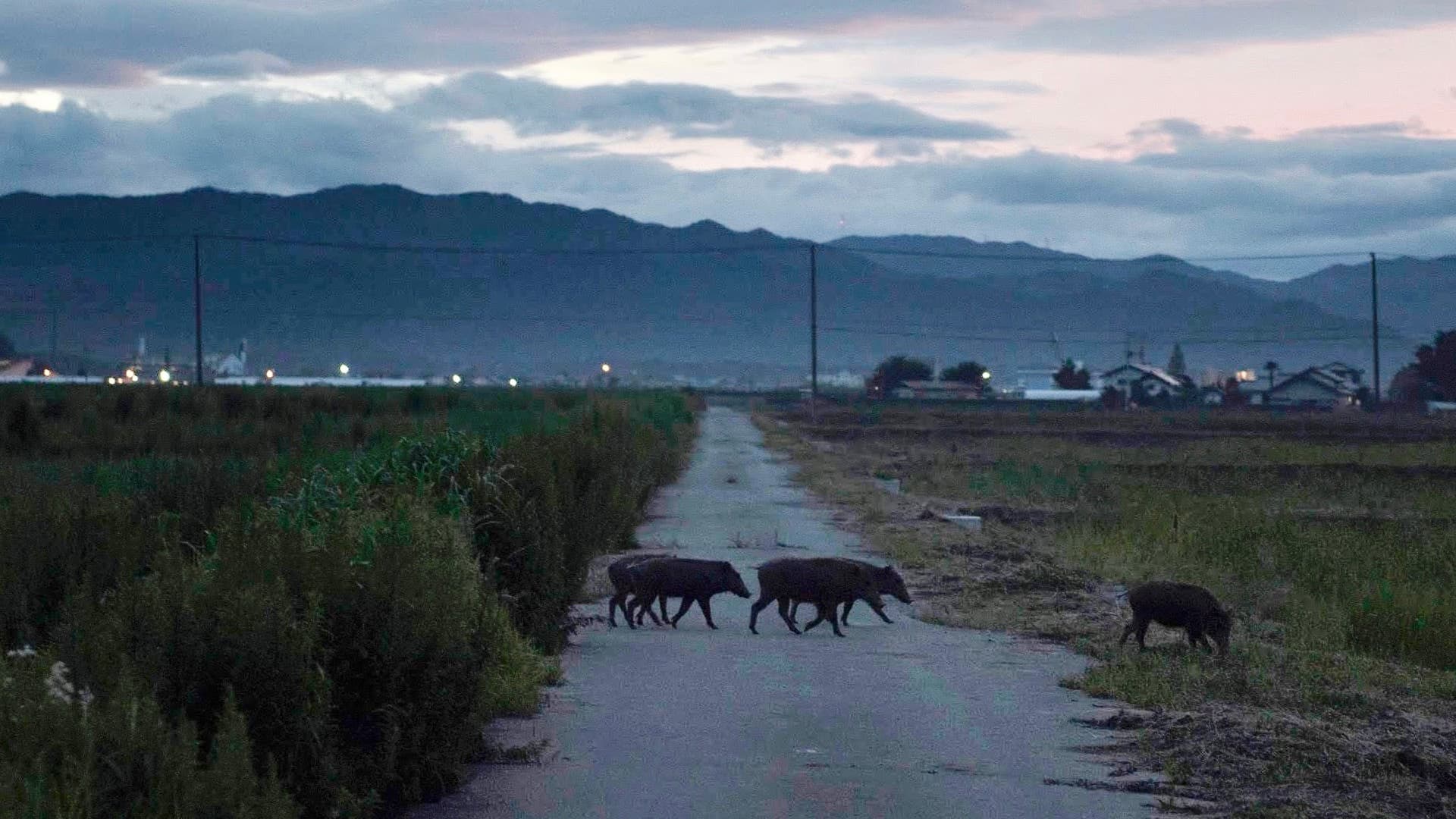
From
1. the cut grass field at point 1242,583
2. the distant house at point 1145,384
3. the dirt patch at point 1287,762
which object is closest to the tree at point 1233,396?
the distant house at point 1145,384

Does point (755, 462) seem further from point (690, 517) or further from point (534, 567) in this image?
point (534, 567)

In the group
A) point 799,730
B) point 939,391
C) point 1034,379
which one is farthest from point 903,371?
point 799,730

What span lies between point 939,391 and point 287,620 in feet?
432

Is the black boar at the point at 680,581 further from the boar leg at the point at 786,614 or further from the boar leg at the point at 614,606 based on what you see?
the boar leg at the point at 786,614

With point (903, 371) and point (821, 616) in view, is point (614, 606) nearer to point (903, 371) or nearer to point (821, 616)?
point (821, 616)

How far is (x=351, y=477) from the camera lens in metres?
12.0

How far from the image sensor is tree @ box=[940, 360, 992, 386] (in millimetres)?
151125

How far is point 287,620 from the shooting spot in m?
6.89

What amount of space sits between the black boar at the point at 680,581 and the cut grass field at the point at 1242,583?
234 cm

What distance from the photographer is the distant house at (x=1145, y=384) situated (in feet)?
416

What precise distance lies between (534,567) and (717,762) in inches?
136

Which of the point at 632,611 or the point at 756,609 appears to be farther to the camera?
the point at 632,611

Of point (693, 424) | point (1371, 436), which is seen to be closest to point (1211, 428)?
point (1371, 436)

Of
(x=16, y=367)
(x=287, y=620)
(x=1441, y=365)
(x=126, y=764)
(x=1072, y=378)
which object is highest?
(x=16, y=367)
